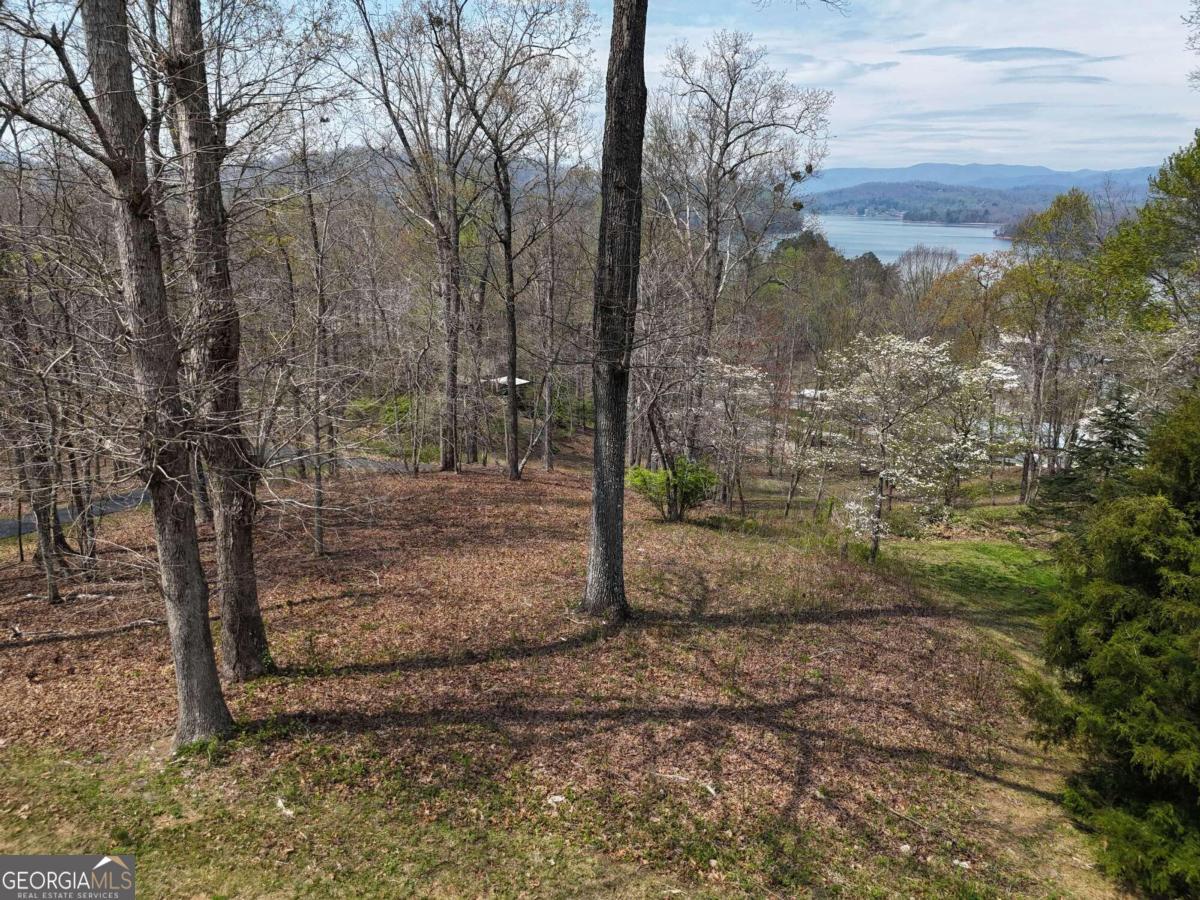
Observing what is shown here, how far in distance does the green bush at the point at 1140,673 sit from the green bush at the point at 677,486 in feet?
23.8

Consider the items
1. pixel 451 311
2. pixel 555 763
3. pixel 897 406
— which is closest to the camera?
pixel 555 763

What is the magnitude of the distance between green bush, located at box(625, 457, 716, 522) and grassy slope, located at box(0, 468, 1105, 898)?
4.24 m

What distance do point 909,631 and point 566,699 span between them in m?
4.97

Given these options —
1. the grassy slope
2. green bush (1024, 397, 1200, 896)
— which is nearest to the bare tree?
the grassy slope

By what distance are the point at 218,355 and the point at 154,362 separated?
1.03 metres

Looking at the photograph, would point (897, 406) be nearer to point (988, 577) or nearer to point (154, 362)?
point (988, 577)

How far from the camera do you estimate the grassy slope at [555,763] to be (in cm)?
405

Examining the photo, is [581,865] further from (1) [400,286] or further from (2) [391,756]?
(1) [400,286]

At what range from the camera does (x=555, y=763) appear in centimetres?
502

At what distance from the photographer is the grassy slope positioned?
405 cm

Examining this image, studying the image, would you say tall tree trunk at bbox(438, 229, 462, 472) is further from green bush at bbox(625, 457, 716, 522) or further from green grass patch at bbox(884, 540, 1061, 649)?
green grass patch at bbox(884, 540, 1061, 649)

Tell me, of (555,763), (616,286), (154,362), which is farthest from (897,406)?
(154,362)

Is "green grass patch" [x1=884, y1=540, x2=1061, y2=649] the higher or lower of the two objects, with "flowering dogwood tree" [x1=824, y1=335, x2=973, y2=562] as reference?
lower

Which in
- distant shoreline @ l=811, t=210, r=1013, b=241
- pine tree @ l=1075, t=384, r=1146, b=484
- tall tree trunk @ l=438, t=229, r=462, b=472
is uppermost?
distant shoreline @ l=811, t=210, r=1013, b=241
